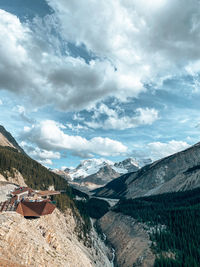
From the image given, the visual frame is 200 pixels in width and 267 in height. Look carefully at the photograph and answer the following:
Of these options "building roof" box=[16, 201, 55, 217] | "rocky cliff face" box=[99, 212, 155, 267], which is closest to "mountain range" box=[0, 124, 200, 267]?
"rocky cliff face" box=[99, 212, 155, 267]

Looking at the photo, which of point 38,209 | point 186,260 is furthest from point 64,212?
point 186,260

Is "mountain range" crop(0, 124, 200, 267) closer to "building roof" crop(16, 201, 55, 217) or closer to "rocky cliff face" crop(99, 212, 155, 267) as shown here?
"rocky cliff face" crop(99, 212, 155, 267)

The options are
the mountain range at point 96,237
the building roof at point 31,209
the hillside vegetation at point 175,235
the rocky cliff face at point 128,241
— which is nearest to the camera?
the mountain range at point 96,237

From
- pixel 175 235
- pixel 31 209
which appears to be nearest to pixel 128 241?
Result: pixel 175 235

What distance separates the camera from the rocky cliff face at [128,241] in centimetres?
7423

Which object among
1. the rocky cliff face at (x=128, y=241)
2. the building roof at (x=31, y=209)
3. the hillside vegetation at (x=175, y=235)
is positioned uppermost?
the building roof at (x=31, y=209)

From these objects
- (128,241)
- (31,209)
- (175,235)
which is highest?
(31,209)

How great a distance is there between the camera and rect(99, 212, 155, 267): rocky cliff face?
74231 millimetres

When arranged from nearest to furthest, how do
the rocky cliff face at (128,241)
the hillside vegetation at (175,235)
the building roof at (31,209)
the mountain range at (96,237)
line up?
the mountain range at (96,237) < the building roof at (31,209) < the hillside vegetation at (175,235) < the rocky cliff face at (128,241)

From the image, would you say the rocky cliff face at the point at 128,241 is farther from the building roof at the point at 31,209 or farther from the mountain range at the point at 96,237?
the building roof at the point at 31,209

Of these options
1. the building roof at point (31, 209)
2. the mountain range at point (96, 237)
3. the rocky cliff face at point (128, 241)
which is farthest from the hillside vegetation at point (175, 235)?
the building roof at point (31, 209)

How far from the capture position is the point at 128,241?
9412cm

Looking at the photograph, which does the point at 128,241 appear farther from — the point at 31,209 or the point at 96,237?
the point at 31,209

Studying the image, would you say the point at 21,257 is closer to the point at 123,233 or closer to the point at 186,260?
the point at 186,260
